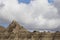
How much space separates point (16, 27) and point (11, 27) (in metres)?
1.38

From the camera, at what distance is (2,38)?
4819cm

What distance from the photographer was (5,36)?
158 feet

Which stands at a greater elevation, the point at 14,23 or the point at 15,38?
the point at 14,23

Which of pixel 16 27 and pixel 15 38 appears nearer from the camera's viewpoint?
pixel 15 38

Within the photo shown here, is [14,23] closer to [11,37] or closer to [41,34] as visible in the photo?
[11,37]

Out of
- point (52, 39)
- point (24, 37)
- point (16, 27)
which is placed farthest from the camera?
point (16, 27)

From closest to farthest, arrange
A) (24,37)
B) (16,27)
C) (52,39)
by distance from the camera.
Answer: (52,39) < (24,37) < (16,27)

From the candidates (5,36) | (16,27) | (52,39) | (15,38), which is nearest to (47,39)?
(52,39)

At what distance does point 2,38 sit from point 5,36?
0.87m

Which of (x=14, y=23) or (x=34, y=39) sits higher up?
(x=14, y=23)

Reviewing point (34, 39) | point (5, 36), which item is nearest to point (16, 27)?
point (5, 36)

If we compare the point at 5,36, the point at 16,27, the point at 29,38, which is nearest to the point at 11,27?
the point at 16,27

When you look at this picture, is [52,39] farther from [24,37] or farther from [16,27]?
[16,27]

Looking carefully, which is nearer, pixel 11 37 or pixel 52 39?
pixel 52 39
